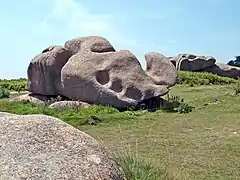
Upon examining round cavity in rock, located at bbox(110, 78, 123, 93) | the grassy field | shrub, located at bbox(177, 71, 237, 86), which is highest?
round cavity in rock, located at bbox(110, 78, 123, 93)

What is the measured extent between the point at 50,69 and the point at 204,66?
12.2 m

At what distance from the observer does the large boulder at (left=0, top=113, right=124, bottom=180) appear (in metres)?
3.46

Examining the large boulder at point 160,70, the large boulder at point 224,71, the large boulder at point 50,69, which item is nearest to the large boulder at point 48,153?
the large boulder at point 160,70

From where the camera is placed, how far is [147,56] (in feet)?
47.1

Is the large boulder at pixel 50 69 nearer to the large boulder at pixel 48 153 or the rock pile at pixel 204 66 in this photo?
the large boulder at pixel 48 153

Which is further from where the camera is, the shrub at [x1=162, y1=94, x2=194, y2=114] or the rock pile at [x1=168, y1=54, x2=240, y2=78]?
the rock pile at [x1=168, y1=54, x2=240, y2=78]

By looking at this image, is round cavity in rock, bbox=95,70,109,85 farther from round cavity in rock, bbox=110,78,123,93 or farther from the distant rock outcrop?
round cavity in rock, bbox=110,78,123,93

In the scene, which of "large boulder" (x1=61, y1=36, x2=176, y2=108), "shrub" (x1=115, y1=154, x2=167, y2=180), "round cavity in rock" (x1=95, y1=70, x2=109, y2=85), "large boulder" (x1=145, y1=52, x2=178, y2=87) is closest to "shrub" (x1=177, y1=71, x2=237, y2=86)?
"large boulder" (x1=145, y1=52, x2=178, y2=87)

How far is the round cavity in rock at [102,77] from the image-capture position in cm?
1352

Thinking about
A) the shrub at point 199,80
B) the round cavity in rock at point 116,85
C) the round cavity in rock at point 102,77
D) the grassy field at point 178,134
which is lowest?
the grassy field at point 178,134

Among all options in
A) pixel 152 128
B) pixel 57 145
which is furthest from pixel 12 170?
pixel 152 128

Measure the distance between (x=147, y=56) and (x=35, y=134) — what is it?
10.7 metres

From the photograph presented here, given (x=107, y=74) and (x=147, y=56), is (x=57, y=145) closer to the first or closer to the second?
(x=107, y=74)

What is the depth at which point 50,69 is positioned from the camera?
14.9 metres
